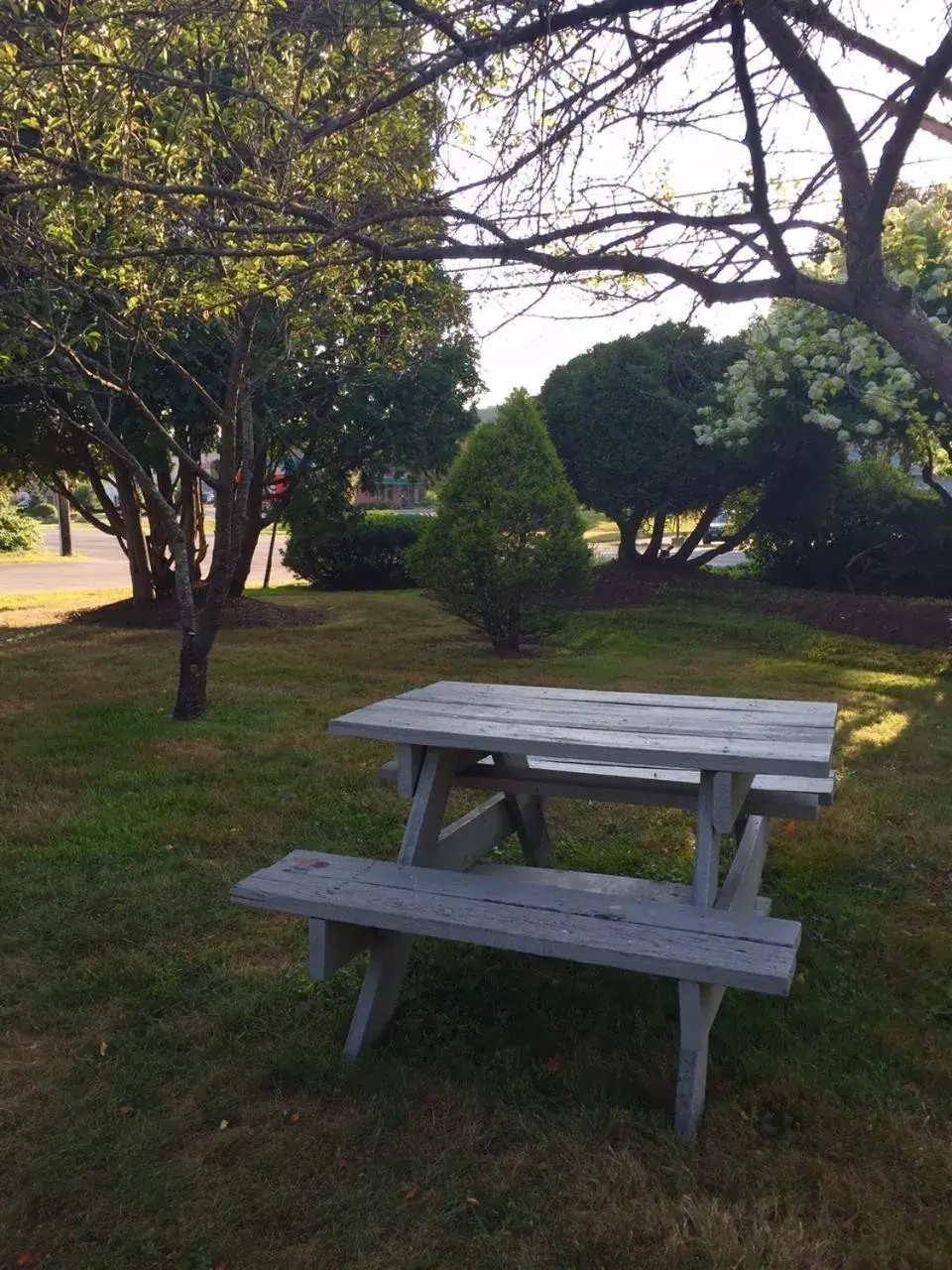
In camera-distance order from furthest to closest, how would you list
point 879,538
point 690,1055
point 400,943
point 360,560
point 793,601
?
point 360,560
point 879,538
point 793,601
point 400,943
point 690,1055

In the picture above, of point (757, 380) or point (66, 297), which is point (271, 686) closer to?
point (66, 297)

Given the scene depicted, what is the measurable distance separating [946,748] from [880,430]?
6782 millimetres

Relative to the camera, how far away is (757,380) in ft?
41.1

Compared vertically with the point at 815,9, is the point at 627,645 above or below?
below

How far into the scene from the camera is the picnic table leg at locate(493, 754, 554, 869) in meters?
3.96

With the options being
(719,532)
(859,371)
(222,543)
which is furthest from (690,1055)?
(719,532)

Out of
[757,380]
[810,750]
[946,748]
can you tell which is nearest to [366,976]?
[810,750]

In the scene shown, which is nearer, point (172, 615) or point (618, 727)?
point (618, 727)

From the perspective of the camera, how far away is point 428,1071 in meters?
2.79

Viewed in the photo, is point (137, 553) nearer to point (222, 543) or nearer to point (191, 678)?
point (191, 678)

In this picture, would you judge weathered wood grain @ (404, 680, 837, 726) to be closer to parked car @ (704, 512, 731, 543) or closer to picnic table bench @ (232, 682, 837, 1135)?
picnic table bench @ (232, 682, 837, 1135)

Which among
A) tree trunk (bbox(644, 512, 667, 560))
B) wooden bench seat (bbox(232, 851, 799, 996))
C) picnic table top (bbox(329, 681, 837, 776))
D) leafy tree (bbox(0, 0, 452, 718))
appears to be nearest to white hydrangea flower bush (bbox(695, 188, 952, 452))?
tree trunk (bbox(644, 512, 667, 560))

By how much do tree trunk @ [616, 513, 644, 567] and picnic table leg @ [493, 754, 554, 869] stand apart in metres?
11.6

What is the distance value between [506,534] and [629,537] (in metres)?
6.01
